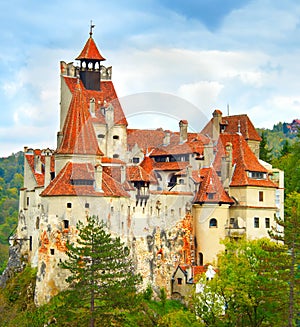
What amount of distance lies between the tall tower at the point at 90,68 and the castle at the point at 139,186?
0.10 m

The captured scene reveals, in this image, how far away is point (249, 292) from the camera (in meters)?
68.1

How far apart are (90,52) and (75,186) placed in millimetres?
19157

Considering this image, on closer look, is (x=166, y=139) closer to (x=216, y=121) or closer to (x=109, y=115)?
(x=216, y=121)

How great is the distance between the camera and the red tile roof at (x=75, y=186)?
73.7 m

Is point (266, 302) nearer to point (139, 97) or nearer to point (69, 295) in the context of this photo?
point (69, 295)

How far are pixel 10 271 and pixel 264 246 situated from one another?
2956 centimetres

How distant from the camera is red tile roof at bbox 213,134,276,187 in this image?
274 ft

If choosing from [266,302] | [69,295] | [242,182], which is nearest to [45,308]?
[69,295]

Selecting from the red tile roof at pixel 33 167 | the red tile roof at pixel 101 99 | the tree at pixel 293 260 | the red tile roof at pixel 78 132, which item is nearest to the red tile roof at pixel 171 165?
the red tile roof at pixel 101 99

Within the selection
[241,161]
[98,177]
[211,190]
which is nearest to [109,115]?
[98,177]

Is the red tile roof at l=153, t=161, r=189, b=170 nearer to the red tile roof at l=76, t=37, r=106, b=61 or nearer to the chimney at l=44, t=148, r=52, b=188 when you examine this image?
the chimney at l=44, t=148, r=52, b=188

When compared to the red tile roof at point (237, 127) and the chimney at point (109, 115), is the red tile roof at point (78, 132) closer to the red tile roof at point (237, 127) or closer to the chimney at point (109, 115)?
the chimney at point (109, 115)

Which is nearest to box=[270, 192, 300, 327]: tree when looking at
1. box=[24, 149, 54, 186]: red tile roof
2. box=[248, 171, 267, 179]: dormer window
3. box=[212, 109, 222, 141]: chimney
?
box=[248, 171, 267, 179]: dormer window

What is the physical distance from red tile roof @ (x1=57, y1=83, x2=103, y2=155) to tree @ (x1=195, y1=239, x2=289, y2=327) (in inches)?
643
